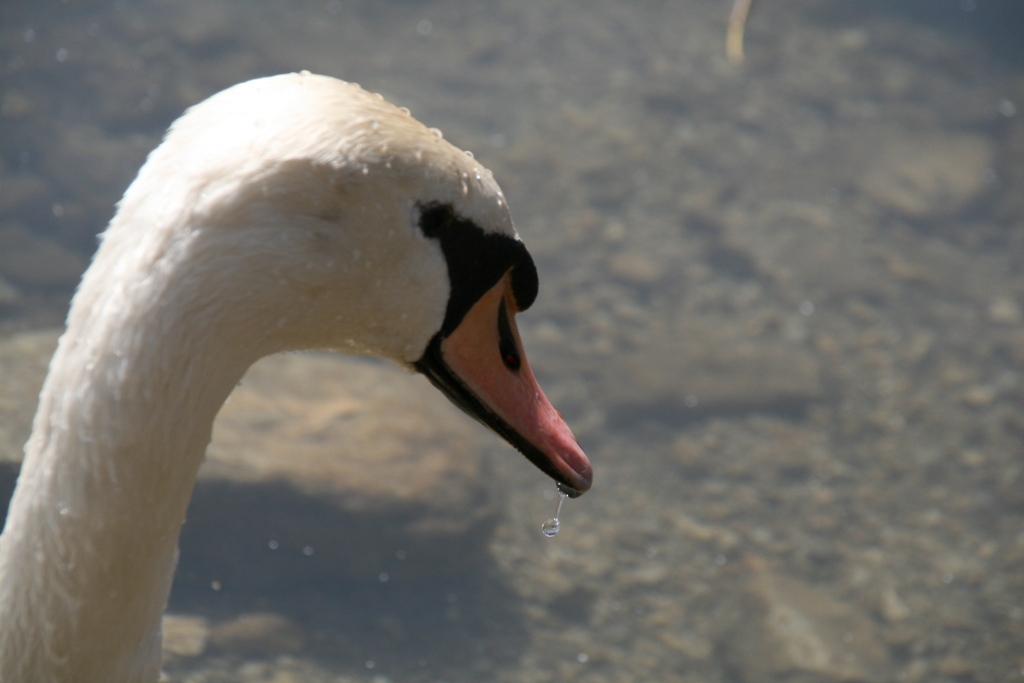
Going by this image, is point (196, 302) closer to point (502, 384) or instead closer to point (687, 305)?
point (502, 384)

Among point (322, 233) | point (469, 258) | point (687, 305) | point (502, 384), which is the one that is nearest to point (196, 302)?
point (322, 233)

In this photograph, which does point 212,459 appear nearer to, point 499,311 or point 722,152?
point 499,311

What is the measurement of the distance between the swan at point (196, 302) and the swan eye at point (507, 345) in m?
0.12

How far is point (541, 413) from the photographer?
184 centimetres

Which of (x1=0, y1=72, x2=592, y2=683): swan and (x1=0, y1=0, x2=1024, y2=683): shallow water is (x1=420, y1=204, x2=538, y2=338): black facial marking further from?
(x1=0, y1=0, x2=1024, y2=683): shallow water

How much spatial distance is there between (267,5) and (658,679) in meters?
8.08

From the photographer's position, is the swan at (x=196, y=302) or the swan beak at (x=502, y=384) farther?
the swan beak at (x=502, y=384)

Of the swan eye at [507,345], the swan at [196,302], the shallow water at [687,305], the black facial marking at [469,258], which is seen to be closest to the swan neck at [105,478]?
the swan at [196,302]

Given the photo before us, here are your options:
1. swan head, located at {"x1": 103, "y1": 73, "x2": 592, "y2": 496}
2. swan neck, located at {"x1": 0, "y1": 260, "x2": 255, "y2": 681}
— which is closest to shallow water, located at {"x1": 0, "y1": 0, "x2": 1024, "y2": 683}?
swan neck, located at {"x1": 0, "y1": 260, "x2": 255, "y2": 681}

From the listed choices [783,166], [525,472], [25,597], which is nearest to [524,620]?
[525,472]

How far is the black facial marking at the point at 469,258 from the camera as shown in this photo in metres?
1.56

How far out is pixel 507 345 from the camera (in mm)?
1798

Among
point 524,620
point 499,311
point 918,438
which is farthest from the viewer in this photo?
point 918,438

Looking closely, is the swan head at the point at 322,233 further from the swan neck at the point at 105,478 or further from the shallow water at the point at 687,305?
the shallow water at the point at 687,305
